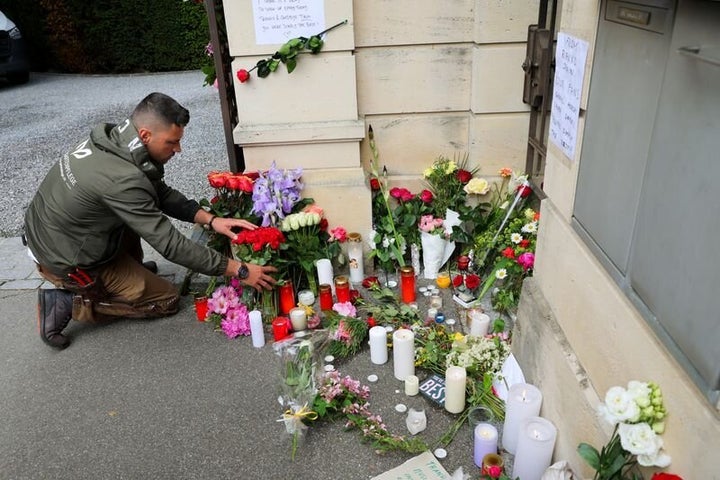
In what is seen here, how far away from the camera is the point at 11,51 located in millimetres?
10445

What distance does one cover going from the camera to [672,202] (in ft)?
5.10

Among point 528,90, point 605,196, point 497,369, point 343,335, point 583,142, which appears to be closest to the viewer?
point 605,196

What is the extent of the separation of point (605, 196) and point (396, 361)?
4.54ft

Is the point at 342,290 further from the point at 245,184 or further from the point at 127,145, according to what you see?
the point at 127,145

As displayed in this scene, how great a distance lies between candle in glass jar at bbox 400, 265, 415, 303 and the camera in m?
3.53

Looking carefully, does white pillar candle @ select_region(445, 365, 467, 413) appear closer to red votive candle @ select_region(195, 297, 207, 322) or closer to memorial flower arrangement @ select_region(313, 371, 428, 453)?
memorial flower arrangement @ select_region(313, 371, 428, 453)

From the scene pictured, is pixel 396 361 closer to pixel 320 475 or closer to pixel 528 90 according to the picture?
pixel 320 475

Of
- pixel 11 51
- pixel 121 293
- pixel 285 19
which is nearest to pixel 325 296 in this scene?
pixel 121 293

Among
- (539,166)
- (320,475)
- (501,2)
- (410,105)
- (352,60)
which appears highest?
(501,2)

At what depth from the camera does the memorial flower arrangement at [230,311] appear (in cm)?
340

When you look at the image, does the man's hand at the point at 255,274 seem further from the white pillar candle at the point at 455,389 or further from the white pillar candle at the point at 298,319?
the white pillar candle at the point at 455,389

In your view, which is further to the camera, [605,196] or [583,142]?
[583,142]

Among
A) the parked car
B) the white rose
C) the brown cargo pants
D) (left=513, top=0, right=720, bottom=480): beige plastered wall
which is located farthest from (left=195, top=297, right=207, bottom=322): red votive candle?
the parked car

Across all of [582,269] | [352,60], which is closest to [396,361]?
[582,269]
